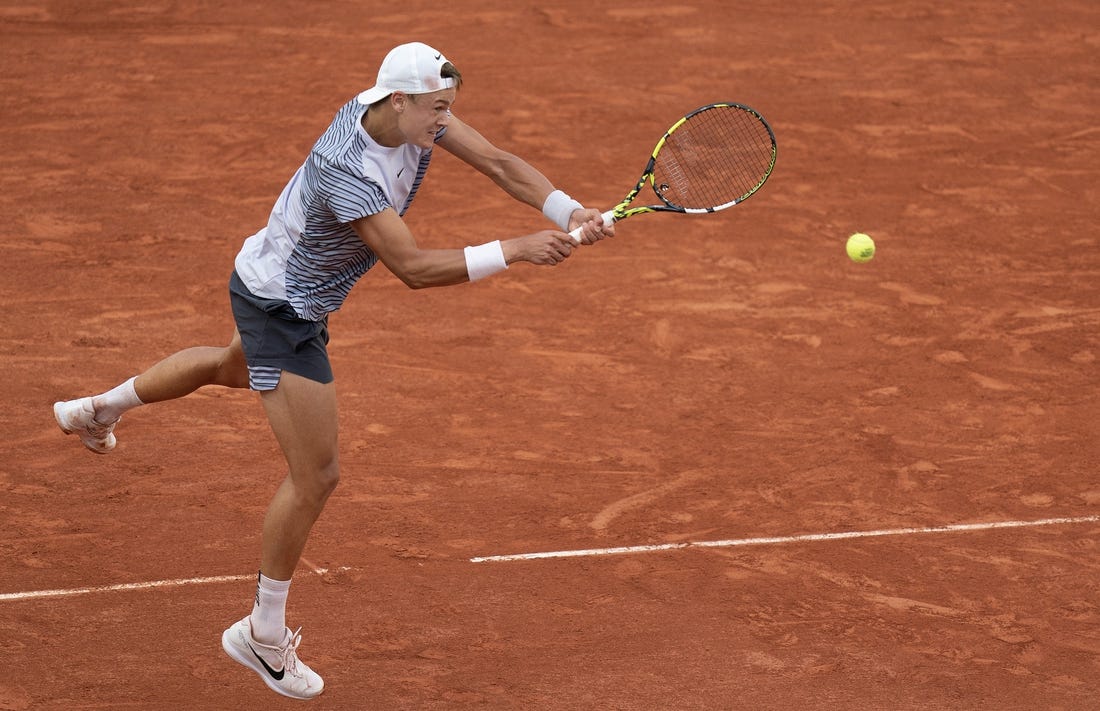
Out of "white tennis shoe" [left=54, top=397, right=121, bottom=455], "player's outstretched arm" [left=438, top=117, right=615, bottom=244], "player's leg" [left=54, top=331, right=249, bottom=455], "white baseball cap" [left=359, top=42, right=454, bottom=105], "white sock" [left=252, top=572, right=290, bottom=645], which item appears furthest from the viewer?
A: "white tennis shoe" [left=54, top=397, right=121, bottom=455]

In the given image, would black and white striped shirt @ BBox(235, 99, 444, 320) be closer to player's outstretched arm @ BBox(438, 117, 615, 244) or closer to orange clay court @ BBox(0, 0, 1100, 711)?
player's outstretched arm @ BBox(438, 117, 615, 244)

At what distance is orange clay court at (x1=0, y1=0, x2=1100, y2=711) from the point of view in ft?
19.6

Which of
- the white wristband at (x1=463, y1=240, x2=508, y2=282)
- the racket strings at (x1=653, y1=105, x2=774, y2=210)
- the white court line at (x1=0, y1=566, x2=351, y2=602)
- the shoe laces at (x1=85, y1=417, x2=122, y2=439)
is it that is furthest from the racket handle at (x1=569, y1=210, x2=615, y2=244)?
the shoe laces at (x1=85, y1=417, x2=122, y2=439)

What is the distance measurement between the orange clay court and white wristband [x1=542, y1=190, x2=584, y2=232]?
1796 mm

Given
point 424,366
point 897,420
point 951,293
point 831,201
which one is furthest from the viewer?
point 831,201

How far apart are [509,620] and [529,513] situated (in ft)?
2.95

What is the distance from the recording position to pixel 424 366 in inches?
335

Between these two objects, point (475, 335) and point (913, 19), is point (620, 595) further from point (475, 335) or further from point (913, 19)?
point (913, 19)

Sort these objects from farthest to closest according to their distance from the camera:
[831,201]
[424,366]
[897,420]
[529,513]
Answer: [831,201]
[424,366]
[897,420]
[529,513]

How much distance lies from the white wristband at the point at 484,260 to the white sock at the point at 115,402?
5.98ft

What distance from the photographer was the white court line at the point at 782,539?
6.64m

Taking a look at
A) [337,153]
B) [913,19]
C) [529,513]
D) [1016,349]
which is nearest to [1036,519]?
[1016,349]

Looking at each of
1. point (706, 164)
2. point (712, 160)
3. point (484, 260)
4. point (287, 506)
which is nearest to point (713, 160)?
point (712, 160)

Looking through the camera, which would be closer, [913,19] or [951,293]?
[951,293]
